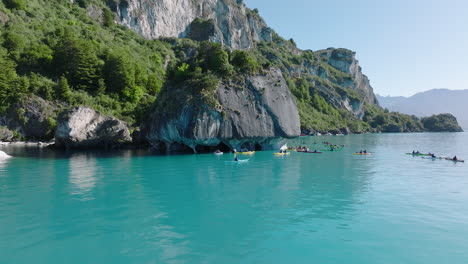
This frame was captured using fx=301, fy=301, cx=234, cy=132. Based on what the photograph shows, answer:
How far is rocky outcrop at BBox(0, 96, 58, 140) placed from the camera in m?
74.3

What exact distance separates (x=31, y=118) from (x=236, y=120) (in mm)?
53242

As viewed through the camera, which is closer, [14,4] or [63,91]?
[63,91]

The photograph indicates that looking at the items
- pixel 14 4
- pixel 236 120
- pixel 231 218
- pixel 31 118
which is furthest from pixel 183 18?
pixel 231 218

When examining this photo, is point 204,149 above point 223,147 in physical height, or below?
below

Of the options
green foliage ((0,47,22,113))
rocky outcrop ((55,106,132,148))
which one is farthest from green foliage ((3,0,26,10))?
rocky outcrop ((55,106,132,148))

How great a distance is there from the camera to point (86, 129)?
67.1 m

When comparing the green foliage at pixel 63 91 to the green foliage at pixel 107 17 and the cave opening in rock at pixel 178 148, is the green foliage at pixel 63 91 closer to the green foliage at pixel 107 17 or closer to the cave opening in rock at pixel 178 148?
the cave opening in rock at pixel 178 148

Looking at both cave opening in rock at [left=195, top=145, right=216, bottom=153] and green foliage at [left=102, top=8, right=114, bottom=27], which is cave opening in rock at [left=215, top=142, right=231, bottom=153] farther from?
green foliage at [left=102, top=8, right=114, bottom=27]

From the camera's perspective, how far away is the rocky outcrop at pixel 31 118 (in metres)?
74.3

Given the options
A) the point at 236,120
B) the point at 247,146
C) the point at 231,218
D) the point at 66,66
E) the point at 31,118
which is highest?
the point at 66,66

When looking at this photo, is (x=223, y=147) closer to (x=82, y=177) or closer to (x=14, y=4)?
(x=82, y=177)

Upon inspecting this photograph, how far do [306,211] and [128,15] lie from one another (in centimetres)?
14430

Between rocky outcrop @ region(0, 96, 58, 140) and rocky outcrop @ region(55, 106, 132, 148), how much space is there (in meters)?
9.10

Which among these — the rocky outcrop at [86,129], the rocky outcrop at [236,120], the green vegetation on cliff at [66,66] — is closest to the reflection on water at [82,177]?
the rocky outcrop at [236,120]
